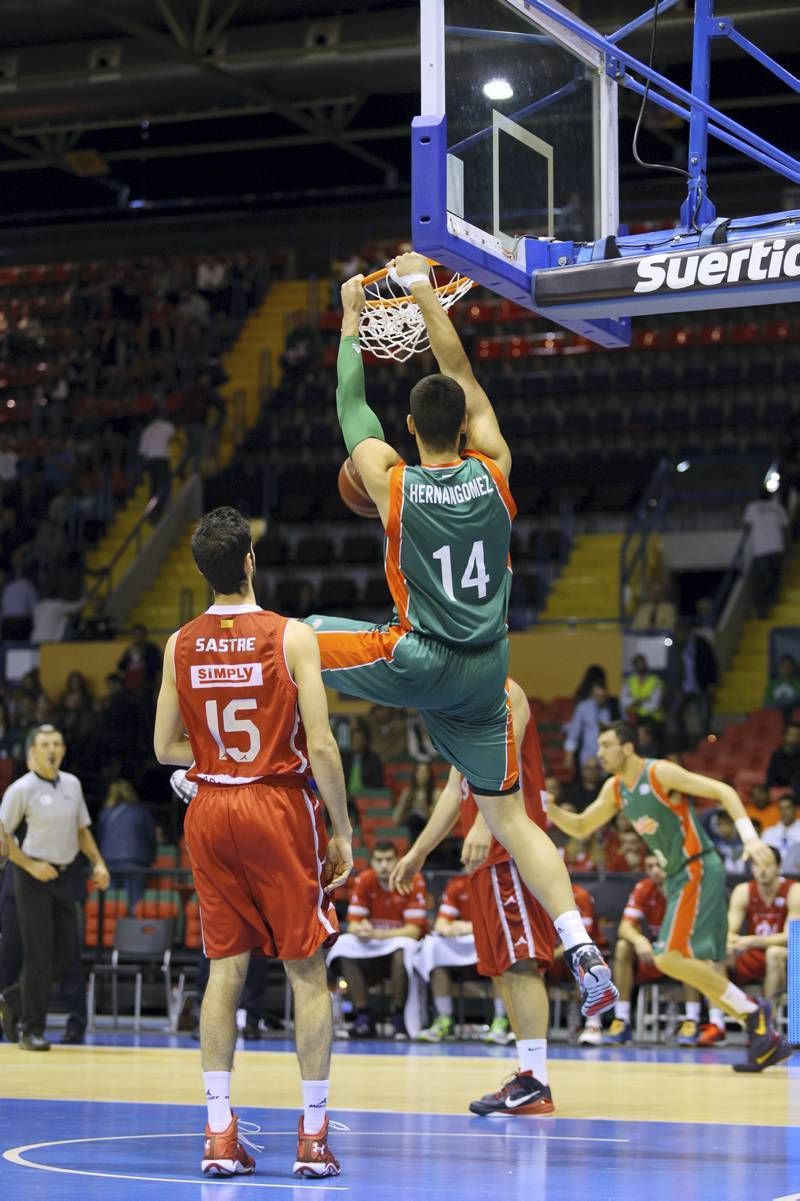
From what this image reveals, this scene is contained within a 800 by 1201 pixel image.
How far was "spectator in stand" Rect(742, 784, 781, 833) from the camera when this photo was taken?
15.9 meters

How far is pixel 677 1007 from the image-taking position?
15.1 metres

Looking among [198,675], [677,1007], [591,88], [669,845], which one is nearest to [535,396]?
[677,1007]

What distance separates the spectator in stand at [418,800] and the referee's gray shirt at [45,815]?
4.44 meters

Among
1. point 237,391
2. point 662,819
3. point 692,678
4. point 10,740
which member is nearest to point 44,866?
point 662,819

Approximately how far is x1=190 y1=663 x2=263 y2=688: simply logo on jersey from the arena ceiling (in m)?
14.2

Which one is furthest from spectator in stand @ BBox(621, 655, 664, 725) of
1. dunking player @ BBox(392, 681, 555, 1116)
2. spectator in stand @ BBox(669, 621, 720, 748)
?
dunking player @ BBox(392, 681, 555, 1116)

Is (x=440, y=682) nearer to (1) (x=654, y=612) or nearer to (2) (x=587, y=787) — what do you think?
(2) (x=587, y=787)

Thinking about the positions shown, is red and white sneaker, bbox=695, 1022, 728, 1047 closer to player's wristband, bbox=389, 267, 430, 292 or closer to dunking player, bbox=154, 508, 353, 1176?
dunking player, bbox=154, 508, 353, 1176

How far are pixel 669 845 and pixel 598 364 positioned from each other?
15017mm

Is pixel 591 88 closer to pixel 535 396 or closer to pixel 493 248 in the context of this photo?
pixel 493 248

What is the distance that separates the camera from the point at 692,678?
1977 cm

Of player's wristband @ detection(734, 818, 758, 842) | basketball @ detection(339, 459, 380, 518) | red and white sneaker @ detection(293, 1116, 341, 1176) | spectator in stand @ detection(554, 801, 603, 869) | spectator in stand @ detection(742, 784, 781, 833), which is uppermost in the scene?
basketball @ detection(339, 459, 380, 518)

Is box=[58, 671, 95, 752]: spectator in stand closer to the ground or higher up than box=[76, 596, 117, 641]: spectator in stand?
closer to the ground

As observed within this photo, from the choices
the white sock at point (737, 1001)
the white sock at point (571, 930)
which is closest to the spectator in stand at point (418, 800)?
the white sock at point (737, 1001)
